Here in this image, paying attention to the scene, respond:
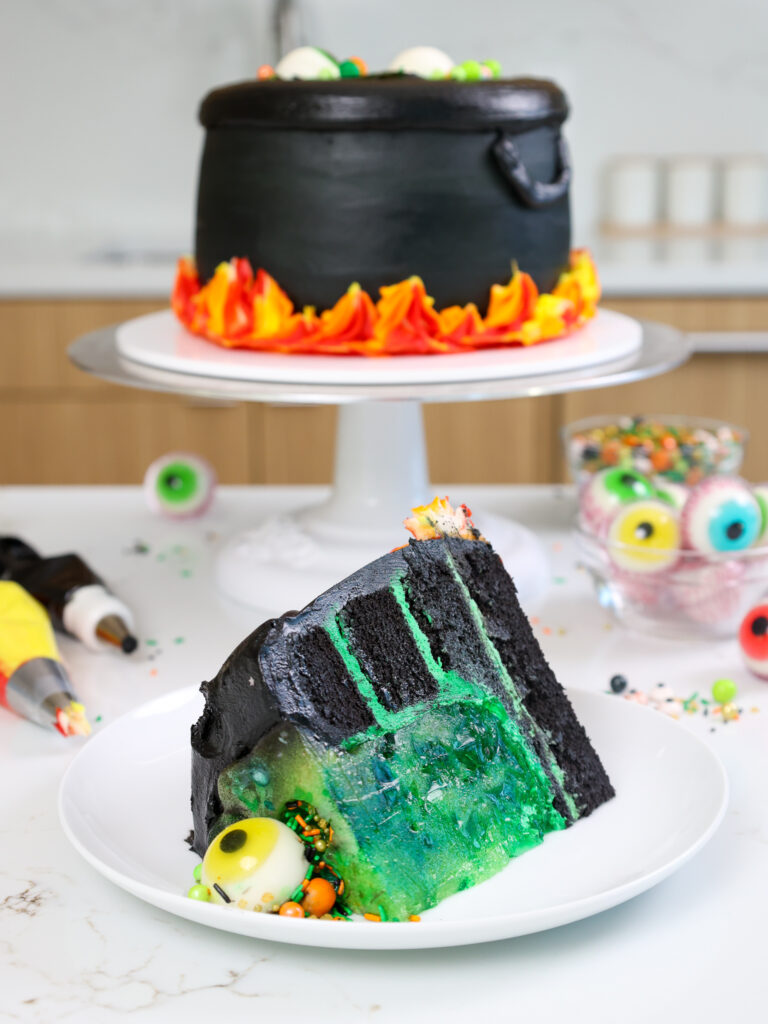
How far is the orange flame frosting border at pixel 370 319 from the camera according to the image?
129 cm

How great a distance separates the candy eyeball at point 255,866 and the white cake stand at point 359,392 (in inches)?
18.1

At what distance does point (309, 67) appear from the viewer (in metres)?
1.38

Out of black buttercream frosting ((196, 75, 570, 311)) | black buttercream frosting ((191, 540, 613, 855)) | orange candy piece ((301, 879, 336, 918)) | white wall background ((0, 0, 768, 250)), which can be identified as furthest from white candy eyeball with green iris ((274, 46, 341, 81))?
white wall background ((0, 0, 768, 250))

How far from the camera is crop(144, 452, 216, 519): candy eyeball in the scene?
1612 millimetres

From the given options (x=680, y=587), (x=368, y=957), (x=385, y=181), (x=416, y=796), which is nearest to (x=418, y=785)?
(x=416, y=796)

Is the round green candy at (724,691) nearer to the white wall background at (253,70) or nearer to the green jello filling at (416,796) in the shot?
the green jello filling at (416,796)

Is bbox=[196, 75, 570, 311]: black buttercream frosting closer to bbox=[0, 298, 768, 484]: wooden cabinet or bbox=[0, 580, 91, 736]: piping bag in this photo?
bbox=[0, 580, 91, 736]: piping bag

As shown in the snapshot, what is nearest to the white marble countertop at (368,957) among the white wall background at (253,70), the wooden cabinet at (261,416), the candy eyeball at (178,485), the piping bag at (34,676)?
the piping bag at (34,676)

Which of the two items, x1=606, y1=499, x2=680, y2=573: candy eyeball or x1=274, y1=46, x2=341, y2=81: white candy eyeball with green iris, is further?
x1=274, y1=46, x2=341, y2=81: white candy eyeball with green iris

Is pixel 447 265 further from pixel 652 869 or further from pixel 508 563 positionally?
pixel 652 869

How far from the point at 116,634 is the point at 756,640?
59 cm

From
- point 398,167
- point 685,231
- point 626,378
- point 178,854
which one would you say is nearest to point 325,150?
point 398,167

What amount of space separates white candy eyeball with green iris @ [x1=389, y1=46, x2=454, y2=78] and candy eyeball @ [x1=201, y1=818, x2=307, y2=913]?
2.99 ft

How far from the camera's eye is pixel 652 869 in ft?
2.56
